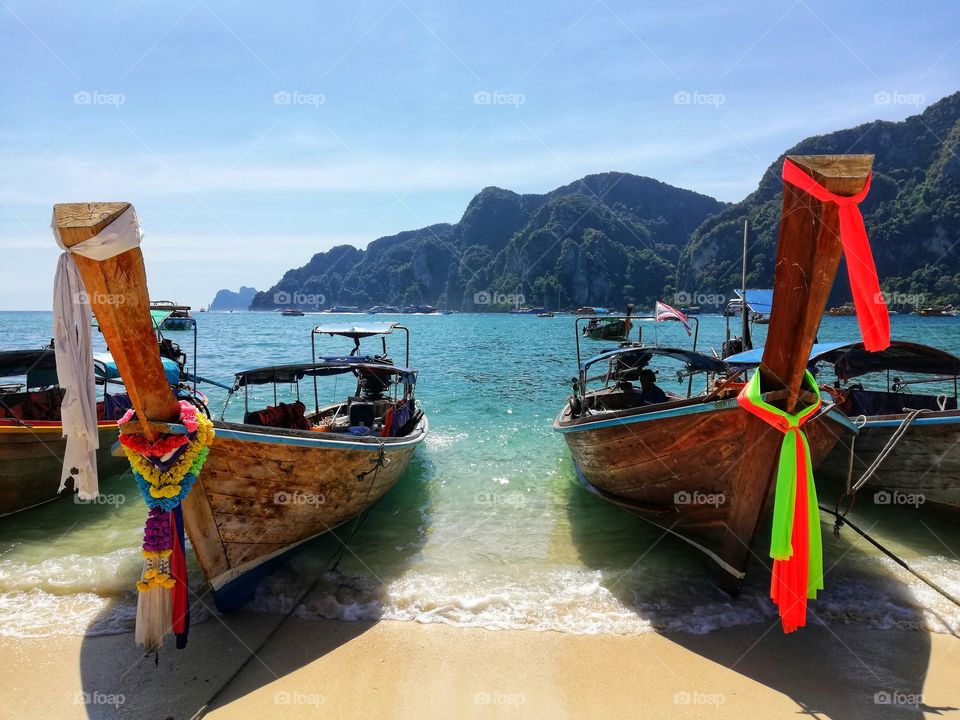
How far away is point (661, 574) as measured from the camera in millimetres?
6043

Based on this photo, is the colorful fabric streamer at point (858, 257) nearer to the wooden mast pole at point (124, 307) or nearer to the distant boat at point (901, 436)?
the distant boat at point (901, 436)

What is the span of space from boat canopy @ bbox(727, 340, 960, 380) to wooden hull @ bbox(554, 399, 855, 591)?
187cm

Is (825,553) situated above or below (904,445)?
below

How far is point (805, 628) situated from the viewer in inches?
195

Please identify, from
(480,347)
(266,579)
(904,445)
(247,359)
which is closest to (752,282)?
(480,347)

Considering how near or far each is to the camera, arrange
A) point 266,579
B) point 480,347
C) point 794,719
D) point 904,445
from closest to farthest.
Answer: point 794,719, point 266,579, point 904,445, point 480,347

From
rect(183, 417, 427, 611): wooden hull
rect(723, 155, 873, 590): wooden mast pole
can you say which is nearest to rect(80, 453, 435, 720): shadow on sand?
rect(183, 417, 427, 611): wooden hull

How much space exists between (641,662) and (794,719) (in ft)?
3.78

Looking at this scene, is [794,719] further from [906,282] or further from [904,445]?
[906,282]

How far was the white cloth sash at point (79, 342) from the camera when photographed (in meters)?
3.14

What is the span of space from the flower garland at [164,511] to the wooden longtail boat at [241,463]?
113 millimetres

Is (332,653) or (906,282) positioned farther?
(906,282)

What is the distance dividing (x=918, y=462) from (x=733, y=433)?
431 cm

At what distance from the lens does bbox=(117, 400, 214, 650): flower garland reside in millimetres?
3943
